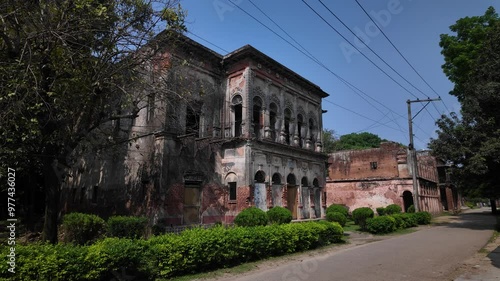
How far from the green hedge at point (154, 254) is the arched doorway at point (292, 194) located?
9390 millimetres

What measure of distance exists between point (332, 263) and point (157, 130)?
414 inches

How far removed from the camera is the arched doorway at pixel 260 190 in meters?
18.2

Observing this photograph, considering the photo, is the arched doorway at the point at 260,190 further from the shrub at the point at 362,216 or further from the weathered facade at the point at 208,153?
the shrub at the point at 362,216

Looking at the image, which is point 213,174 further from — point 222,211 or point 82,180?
point 82,180

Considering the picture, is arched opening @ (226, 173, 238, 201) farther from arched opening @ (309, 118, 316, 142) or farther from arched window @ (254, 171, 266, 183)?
arched opening @ (309, 118, 316, 142)

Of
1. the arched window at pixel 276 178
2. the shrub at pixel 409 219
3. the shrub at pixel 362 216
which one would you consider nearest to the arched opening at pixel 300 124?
the arched window at pixel 276 178

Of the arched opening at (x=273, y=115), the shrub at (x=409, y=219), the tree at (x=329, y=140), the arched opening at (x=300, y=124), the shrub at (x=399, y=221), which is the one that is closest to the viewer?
the shrub at (x=399, y=221)

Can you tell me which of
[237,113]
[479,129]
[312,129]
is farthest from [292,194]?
[479,129]

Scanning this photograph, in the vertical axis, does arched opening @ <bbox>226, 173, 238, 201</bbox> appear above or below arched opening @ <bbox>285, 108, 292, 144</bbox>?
below

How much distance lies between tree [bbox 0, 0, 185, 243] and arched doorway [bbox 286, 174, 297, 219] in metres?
13.0

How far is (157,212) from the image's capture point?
14930mm

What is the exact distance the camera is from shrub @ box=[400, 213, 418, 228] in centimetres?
2094

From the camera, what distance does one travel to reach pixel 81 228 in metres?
13.0

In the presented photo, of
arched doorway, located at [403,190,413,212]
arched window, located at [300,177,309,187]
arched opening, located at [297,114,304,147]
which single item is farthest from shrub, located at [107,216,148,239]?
arched doorway, located at [403,190,413,212]
